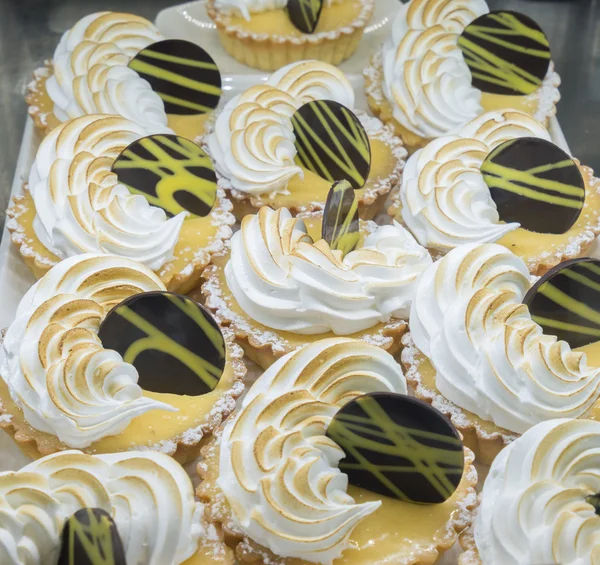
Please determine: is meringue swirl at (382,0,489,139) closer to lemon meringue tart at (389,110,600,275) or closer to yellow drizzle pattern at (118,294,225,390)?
lemon meringue tart at (389,110,600,275)

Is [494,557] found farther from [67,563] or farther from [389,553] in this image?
[67,563]

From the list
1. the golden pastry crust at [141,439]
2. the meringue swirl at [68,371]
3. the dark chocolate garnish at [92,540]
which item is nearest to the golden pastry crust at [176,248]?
the meringue swirl at [68,371]

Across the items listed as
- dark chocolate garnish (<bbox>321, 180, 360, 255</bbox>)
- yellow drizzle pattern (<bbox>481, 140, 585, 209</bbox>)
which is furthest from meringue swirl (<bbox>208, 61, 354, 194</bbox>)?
yellow drizzle pattern (<bbox>481, 140, 585, 209</bbox>)

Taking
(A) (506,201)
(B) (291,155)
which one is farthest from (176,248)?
(A) (506,201)

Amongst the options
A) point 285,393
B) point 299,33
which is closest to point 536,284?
point 285,393

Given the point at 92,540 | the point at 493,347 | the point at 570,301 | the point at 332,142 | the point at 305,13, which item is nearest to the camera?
the point at 92,540

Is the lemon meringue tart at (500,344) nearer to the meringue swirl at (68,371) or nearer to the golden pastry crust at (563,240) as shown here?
the golden pastry crust at (563,240)

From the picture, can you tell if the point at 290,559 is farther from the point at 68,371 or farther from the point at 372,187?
the point at 372,187
